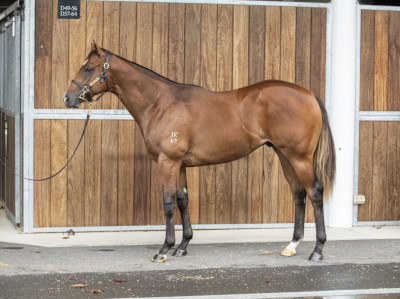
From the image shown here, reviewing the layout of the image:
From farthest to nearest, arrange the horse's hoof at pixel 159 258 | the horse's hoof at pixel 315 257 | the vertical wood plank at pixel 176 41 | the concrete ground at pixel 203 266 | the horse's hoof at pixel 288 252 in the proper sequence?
1. the vertical wood plank at pixel 176 41
2. the horse's hoof at pixel 288 252
3. the horse's hoof at pixel 315 257
4. the horse's hoof at pixel 159 258
5. the concrete ground at pixel 203 266

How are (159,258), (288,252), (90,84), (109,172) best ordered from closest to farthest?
1. (159,258)
2. (90,84)
3. (288,252)
4. (109,172)

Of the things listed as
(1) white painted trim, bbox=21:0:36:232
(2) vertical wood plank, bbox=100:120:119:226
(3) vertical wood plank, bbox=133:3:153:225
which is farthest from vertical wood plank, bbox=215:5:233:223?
(1) white painted trim, bbox=21:0:36:232

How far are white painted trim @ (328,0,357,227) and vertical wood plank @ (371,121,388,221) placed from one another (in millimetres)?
361

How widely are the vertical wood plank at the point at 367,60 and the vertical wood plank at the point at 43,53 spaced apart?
3.76 metres

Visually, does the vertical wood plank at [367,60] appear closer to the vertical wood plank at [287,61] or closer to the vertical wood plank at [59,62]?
the vertical wood plank at [287,61]

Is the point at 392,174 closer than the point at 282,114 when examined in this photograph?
No

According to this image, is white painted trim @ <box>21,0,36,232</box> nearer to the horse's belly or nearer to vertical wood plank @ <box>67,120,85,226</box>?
vertical wood plank @ <box>67,120,85,226</box>

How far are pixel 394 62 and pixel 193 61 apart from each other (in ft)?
8.35

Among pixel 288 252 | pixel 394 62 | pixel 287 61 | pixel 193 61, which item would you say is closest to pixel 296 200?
pixel 288 252

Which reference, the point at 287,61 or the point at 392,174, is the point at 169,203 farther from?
the point at 392,174

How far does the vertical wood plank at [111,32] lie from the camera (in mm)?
8570

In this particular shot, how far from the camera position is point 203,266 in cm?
689

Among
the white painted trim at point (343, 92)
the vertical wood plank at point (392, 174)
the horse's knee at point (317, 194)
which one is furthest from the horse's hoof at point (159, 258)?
the vertical wood plank at point (392, 174)

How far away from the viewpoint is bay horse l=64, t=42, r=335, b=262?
7.29m
